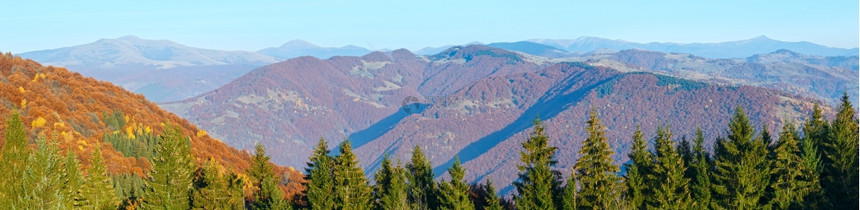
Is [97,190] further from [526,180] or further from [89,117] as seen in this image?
[89,117]

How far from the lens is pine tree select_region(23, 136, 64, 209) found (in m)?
48.5

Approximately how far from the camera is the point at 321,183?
70.0m

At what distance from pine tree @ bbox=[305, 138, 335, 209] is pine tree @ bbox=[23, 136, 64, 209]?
2235 cm

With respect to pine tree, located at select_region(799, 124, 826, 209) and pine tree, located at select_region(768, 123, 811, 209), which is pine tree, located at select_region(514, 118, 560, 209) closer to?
pine tree, located at select_region(768, 123, 811, 209)

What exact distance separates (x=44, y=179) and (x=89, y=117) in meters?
70.2

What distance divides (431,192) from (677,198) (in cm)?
2576

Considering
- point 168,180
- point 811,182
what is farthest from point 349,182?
point 811,182

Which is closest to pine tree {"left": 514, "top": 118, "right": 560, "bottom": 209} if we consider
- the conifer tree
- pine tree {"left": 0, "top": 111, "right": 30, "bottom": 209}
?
the conifer tree

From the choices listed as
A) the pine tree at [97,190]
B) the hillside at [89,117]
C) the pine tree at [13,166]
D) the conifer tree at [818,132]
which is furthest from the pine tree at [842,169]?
the hillside at [89,117]

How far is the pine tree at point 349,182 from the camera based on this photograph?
6856 cm

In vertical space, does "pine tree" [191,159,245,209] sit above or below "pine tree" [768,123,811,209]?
above

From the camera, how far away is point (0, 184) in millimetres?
51375

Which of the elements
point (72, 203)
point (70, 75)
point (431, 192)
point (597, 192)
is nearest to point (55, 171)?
point (72, 203)

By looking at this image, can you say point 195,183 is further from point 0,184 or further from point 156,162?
point 0,184
